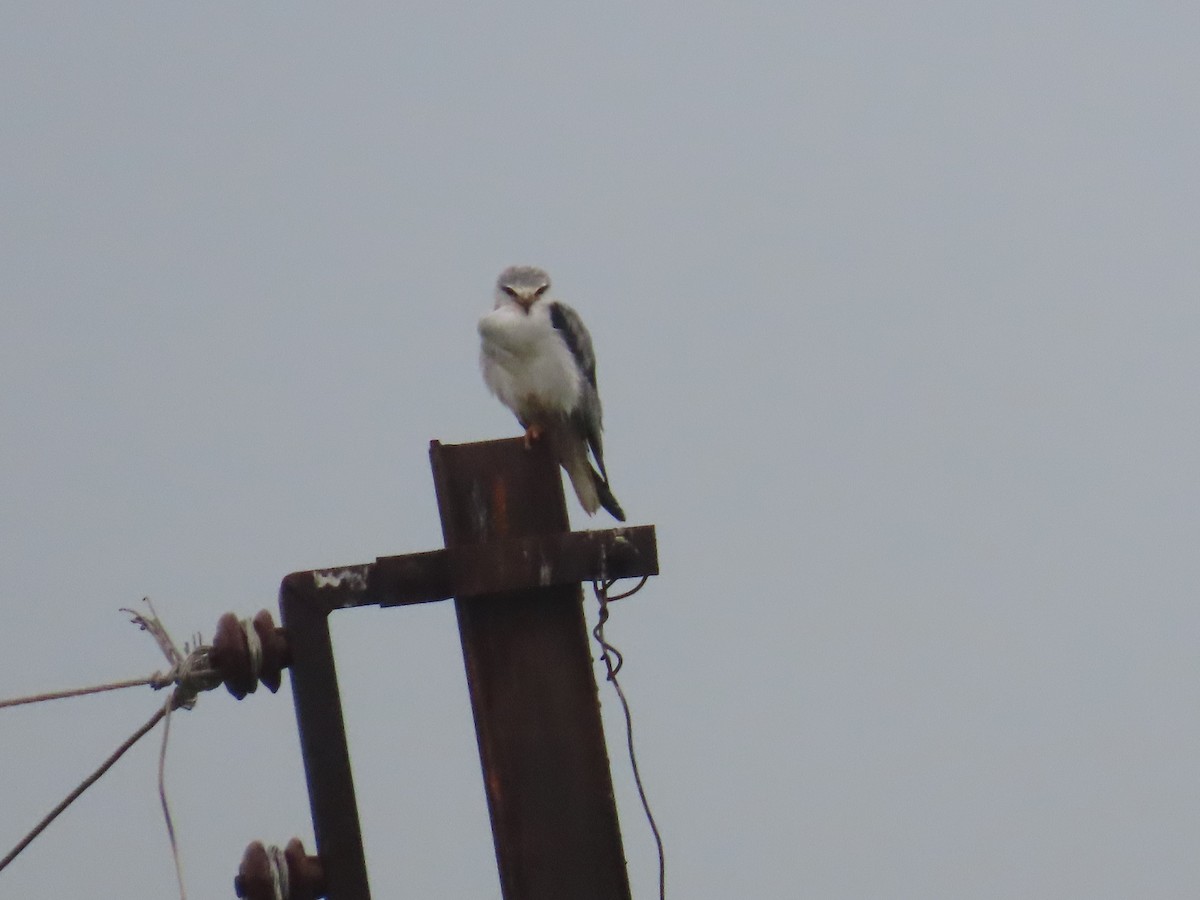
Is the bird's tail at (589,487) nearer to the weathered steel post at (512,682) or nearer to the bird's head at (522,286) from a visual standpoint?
the bird's head at (522,286)

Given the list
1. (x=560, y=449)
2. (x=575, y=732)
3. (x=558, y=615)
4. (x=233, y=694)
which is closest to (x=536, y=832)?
(x=575, y=732)

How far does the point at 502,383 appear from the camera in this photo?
6.77m

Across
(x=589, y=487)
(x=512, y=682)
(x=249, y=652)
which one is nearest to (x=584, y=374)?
(x=589, y=487)

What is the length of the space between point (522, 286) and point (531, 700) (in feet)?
12.8

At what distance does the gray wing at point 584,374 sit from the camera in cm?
679

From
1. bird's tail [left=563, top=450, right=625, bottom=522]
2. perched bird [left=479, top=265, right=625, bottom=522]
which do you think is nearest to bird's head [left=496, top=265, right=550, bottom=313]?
perched bird [left=479, top=265, right=625, bottom=522]

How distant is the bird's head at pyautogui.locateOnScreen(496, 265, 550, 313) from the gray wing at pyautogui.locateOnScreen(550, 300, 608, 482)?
0.29ft

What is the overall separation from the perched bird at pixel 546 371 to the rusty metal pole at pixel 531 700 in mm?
3222

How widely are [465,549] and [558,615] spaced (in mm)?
215

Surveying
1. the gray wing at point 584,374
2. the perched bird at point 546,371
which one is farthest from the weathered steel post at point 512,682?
the gray wing at point 584,374

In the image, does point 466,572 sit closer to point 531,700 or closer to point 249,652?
point 531,700

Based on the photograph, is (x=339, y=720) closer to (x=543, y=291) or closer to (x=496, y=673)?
(x=496, y=673)

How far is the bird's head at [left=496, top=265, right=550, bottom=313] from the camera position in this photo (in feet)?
22.5

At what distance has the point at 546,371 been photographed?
6668 mm
